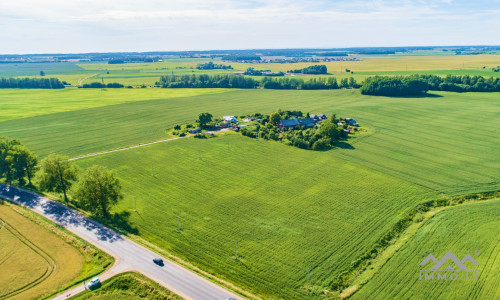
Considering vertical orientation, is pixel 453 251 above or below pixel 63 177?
below

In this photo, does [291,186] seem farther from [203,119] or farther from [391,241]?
[203,119]

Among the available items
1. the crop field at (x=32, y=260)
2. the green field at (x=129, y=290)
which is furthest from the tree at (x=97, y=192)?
the green field at (x=129, y=290)

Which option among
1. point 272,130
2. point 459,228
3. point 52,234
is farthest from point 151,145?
point 459,228

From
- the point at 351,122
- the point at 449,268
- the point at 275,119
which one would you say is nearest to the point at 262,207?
the point at 449,268

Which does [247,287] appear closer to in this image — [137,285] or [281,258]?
[281,258]

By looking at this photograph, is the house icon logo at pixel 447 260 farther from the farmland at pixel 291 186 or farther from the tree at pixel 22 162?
the tree at pixel 22 162

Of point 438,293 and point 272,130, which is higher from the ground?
point 272,130
